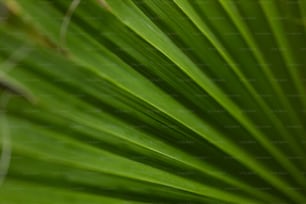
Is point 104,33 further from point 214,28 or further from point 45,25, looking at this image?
point 214,28

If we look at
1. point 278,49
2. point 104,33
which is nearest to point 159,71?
point 104,33

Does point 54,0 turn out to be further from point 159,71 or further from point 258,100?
point 258,100

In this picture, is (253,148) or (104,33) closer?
(104,33)

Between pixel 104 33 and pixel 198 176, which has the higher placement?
pixel 104 33

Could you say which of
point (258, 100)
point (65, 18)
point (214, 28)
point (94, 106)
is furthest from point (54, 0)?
point (258, 100)

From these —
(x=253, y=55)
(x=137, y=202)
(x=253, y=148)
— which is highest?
(x=253, y=55)

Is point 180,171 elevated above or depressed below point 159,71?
below

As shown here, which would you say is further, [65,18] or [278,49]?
[278,49]
